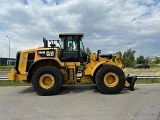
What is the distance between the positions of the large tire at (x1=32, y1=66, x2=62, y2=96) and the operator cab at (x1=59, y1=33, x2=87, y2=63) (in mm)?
895

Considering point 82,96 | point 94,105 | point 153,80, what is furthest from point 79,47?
point 153,80

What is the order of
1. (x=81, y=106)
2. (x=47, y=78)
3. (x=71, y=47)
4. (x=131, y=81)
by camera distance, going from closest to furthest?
(x=81, y=106) < (x=47, y=78) < (x=71, y=47) < (x=131, y=81)

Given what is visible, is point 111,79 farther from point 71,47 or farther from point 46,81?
point 46,81

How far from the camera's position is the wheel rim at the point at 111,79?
1123cm

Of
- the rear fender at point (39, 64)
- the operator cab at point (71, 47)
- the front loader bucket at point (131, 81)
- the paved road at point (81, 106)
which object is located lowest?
the paved road at point (81, 106)

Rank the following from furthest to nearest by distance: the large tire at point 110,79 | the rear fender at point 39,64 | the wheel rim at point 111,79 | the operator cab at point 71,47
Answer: the operator cab at point 71,47 → the rear fender at point 39,64 → the wheel rim at point 111,79 → the large tire at point 110,79

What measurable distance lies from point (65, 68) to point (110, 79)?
85.4 inches

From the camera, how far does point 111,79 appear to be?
11383mm

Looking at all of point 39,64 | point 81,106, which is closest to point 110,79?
point 81,106

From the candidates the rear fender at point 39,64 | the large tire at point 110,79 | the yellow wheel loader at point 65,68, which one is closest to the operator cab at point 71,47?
the yellow wheel loader at point 65,68

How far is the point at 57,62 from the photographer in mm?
11523

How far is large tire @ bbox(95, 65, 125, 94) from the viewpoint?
1108cm

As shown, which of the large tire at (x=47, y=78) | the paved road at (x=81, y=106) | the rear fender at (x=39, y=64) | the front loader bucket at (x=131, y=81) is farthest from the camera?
the front loader bucket at (x=131, y=81)

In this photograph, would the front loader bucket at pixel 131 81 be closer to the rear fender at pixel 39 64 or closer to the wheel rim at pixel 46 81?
the rear fender at pixel 39 64
